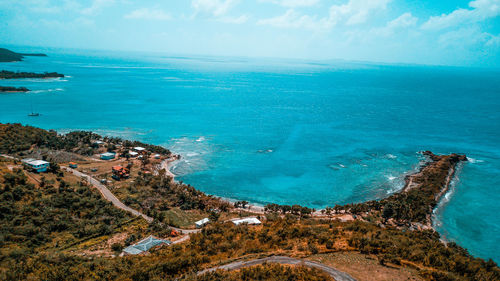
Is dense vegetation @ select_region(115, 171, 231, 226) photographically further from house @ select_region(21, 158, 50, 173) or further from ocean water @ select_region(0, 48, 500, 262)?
house @ select_region(21, 158, 50, 173)

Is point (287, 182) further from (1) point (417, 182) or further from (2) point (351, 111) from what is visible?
(2) point (351, 111)

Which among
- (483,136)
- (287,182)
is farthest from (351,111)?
(287,182)

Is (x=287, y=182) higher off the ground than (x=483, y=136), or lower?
lower

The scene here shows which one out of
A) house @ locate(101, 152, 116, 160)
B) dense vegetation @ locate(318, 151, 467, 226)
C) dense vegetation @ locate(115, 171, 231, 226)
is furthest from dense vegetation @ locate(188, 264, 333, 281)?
house @ locate(101, 152, 116, 160)

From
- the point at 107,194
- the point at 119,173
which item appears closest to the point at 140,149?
the point at 119,173

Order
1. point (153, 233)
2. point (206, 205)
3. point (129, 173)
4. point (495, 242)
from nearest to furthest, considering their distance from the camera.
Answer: point (153, 233) → point (495, 242) → point (206, 205) → point (129, 173)

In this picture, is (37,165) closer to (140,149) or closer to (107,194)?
(107,194)

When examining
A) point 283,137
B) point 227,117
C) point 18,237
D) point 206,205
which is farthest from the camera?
point 227,117
